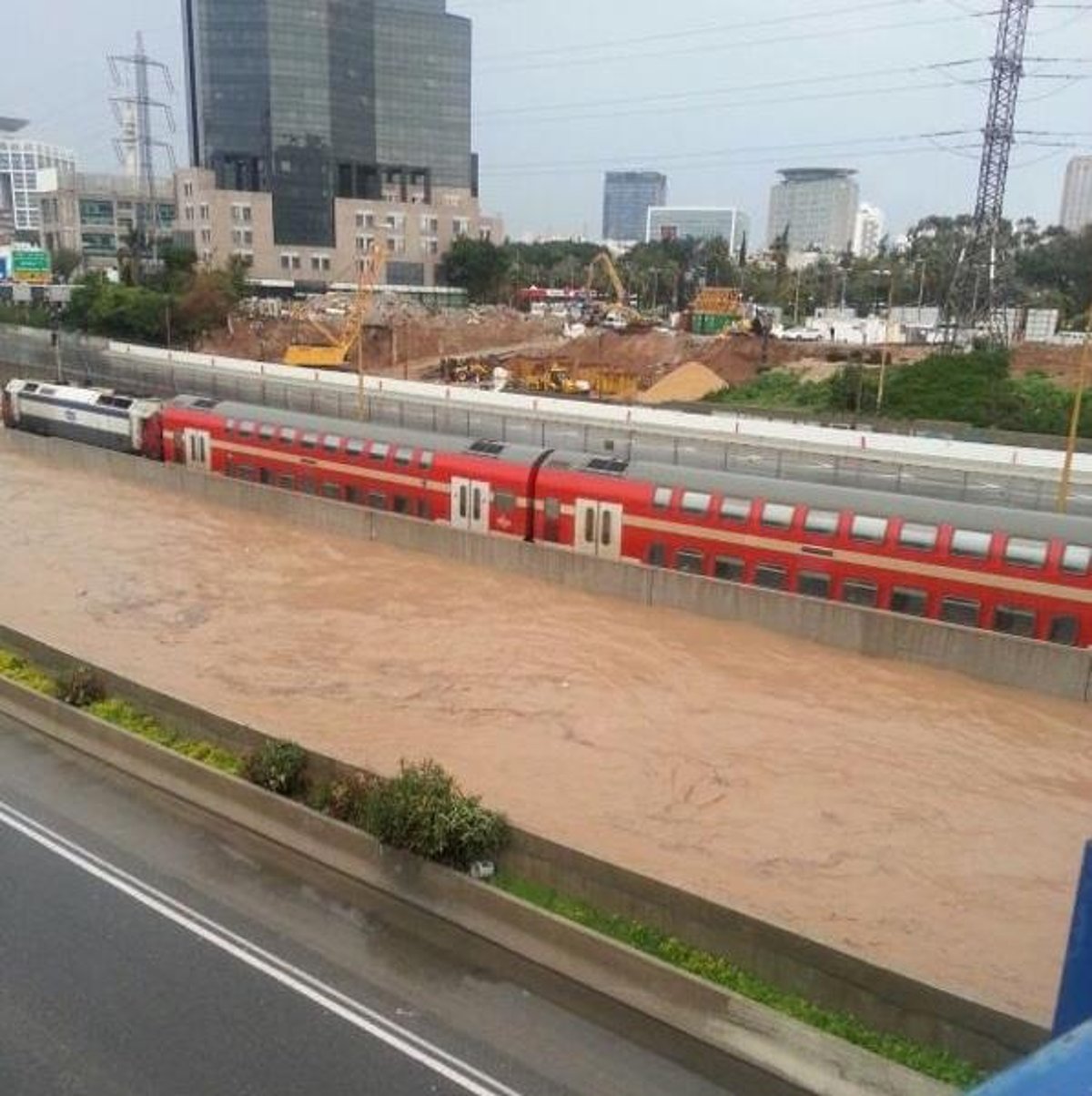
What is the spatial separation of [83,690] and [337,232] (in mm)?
126284

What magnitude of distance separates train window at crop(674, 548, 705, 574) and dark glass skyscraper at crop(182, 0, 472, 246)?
11718 centimetres

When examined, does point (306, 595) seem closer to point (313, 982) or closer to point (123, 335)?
point (313, 982)

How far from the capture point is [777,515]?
74.9 ft

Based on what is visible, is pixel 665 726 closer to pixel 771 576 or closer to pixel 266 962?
pixel 771 576

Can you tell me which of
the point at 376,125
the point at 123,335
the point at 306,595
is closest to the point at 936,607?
the point at 306,595

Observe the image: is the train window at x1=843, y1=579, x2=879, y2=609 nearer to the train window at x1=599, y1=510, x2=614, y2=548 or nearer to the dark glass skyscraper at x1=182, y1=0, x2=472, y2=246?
the train window at x1=599, y1=510, x2=614, y2=548

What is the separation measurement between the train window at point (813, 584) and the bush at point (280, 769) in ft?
43.3

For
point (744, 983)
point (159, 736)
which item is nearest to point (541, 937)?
point (744, 983)

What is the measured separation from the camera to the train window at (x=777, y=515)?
22.7 metres

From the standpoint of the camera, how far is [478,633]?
23.2 metres

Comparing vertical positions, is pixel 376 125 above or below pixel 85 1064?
above

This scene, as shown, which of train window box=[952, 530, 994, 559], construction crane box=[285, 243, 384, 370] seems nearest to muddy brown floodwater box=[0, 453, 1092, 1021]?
train window box=[952, 530, 994, 559]

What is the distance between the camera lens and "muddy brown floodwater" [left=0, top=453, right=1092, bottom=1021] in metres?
12.9

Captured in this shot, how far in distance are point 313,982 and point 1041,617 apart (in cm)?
1595
